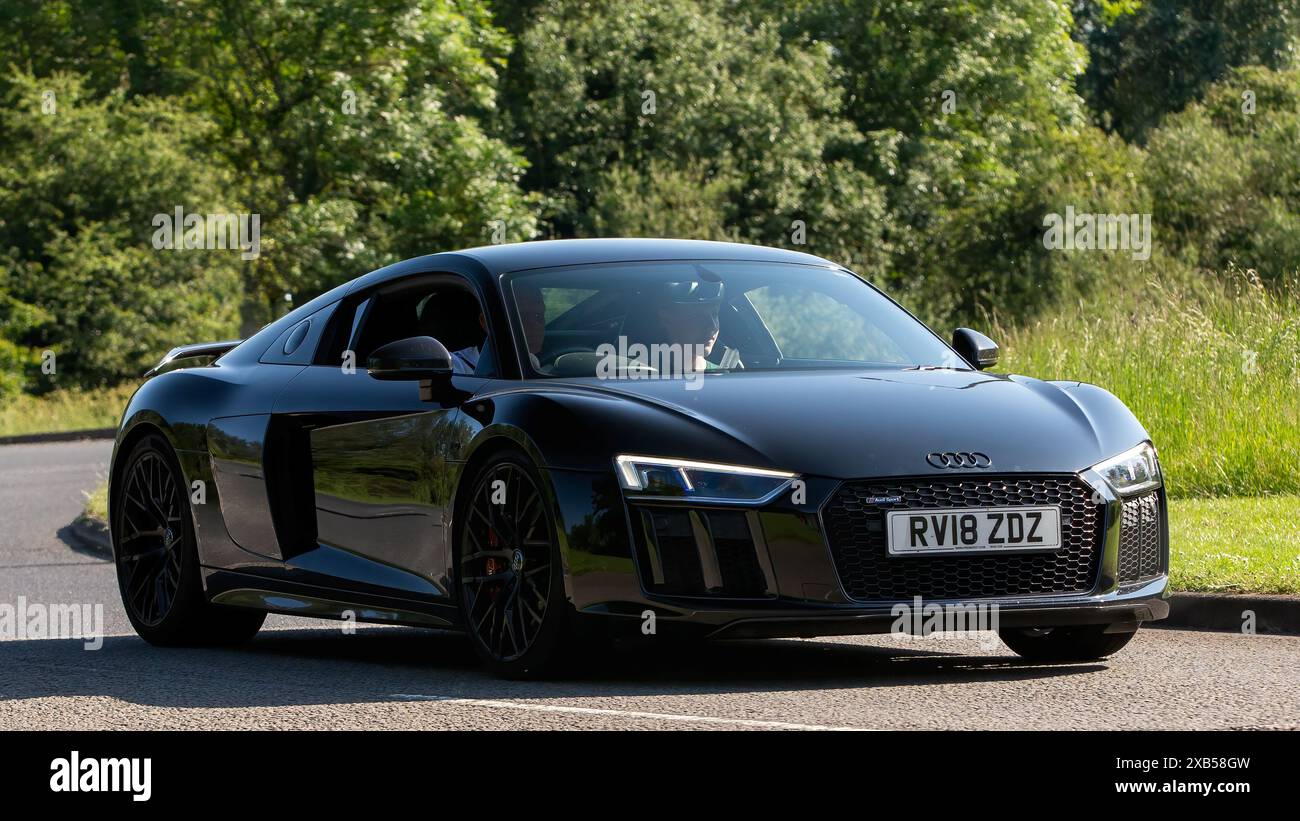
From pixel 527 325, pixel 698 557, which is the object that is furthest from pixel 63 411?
pixel 698 557

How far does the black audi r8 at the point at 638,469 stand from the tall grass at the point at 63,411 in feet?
106

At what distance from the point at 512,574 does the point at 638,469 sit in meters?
0.75

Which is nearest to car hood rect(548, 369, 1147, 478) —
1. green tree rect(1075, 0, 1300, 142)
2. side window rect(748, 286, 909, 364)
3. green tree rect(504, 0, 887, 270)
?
side window rect(748, 286, 909, 364)

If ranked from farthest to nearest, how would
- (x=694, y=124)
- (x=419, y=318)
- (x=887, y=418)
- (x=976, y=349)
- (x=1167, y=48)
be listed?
1. (x=1167, y=48)
2. (x=694, y=124)
3. (x=419, y=318)
4. (x=976, y=349)
5. (x=887, y=418)

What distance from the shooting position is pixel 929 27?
47.7 m

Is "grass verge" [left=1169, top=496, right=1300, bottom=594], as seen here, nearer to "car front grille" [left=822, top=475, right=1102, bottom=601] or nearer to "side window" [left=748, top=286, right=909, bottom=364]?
"side window" [left=748, top=286, right=909, bottom=364]

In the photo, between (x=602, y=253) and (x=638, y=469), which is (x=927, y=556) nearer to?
(x=638, y=469)

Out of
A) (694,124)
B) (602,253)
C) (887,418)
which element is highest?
(694,124)

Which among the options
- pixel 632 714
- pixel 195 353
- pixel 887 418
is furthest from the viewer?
pixel 195 353

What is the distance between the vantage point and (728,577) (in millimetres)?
6738

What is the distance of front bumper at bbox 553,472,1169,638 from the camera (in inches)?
264

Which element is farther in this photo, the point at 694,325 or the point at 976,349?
the point at 976,349

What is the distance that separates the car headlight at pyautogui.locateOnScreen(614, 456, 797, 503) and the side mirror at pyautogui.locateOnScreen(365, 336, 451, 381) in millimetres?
1206
